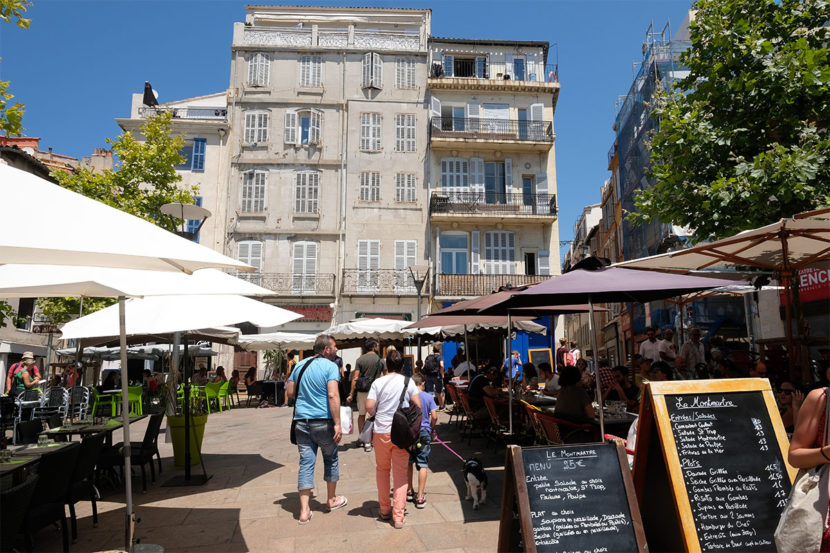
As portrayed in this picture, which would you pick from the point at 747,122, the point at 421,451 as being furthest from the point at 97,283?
the point at 747,122

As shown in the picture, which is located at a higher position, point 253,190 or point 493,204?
point 253,190

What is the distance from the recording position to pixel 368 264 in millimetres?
24172

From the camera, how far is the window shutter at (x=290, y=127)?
25203 millimetres

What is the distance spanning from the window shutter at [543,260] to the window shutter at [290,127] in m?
12.3

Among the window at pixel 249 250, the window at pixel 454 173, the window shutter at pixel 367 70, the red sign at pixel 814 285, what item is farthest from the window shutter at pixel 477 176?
the red sign at pixel 814 285

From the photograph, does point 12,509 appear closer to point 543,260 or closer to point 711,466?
point 711,466

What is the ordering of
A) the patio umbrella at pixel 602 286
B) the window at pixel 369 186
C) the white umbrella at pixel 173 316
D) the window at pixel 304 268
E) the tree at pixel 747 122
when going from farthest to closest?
the window at pixel 369 186, the window at pixel 304 268, the tree at pixel 747 122, the white umbrella at pixel 173 316, the patio umbrella at pixel 602 286

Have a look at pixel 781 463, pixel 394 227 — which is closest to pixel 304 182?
pixel 394 227

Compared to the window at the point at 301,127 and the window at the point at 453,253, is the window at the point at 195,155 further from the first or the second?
the window at the point at 453,253

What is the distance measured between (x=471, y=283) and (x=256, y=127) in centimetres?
1222

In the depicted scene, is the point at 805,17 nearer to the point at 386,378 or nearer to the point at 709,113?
the point at 709,113

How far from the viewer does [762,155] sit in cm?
766

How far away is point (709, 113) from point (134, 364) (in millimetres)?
26680

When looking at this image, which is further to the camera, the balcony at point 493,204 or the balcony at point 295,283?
the balcony at point 493,204
